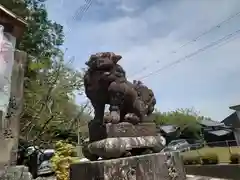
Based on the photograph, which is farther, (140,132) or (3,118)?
(3,118)

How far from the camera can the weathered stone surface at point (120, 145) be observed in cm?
319

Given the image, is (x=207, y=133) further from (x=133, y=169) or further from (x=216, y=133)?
(x=133, y=169)

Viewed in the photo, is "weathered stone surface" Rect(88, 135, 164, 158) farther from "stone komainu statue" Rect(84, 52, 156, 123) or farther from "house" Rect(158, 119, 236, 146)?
"house" Rect(158, 119, 236, 146)

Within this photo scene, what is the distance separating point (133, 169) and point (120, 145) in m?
0.35

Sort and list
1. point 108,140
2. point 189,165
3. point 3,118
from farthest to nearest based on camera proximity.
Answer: point 189,165 → point 3,118 → point 108,140

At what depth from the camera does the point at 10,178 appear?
521 centimetres

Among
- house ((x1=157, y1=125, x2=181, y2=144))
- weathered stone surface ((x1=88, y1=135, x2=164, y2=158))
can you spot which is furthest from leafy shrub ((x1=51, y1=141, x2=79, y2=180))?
house ((x1=157, y1=125, x2=181, y2=144))

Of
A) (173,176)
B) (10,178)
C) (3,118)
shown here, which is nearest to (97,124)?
(173,176)

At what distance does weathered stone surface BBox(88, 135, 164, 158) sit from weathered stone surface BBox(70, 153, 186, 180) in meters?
0.15

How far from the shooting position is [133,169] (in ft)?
10.3

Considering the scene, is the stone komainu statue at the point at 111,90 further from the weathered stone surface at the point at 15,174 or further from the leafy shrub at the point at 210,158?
the leafy shrub at the point at 210,158

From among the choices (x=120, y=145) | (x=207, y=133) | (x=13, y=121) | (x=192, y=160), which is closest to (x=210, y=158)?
(x=192, y=160)

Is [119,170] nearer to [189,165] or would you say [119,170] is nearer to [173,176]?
[173,176]

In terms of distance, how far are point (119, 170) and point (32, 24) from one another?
43.0 ft
